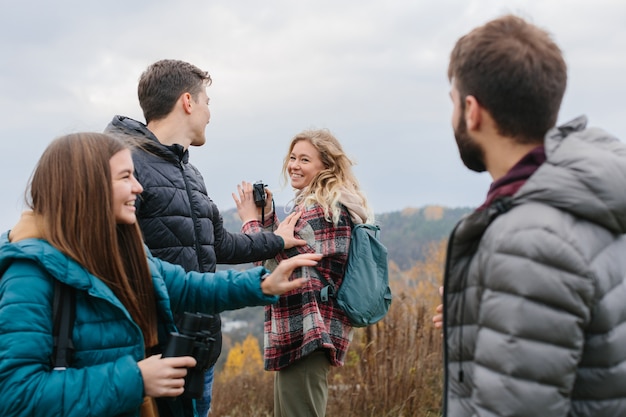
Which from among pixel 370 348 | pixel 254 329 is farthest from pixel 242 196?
pixel 254 329

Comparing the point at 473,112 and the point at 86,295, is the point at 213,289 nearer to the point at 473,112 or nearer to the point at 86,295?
the point at 86,295

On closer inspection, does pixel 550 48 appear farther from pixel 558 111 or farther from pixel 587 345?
pixel 587 345

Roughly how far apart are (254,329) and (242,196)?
7300 cm

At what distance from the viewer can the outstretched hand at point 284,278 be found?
8.64ft

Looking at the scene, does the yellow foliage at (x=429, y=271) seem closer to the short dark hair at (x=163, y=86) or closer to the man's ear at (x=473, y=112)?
the short dark hair at (x=163, y=86)

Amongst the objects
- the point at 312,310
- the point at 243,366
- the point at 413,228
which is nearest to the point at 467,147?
the point at 312,310

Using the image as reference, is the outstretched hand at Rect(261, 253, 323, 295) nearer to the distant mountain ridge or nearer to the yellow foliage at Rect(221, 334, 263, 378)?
the yellow foliage at Rect(221, 334, 263, 378)

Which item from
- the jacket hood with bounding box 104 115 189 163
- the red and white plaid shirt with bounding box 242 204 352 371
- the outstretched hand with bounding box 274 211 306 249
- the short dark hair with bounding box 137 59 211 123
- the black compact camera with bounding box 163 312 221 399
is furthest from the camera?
the outstretched hand with bounding box 274 211 306 249

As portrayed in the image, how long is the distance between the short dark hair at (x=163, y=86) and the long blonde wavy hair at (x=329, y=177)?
3.04ft

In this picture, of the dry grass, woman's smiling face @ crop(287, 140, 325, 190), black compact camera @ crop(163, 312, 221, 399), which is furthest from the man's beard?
the dry grass

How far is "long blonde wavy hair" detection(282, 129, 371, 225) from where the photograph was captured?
13.6 feet

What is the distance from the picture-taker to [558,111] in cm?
184

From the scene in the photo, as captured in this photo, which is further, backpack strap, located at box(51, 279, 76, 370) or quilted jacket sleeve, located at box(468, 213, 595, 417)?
backpack strap, located at box(51, 279, 76, 370)

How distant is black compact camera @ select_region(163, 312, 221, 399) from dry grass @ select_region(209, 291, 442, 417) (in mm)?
3452
